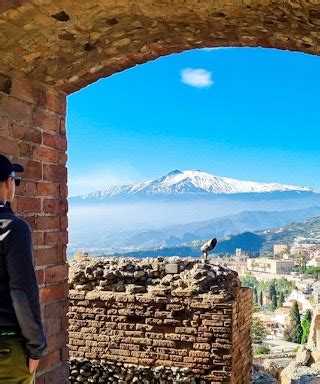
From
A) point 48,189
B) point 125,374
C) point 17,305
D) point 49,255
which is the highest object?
point 48,189

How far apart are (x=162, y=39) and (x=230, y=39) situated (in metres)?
0.37

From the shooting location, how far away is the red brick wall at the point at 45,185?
2787mm

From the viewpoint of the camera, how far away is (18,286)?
183cm

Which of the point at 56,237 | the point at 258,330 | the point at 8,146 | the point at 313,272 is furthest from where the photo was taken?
the point at 313,272

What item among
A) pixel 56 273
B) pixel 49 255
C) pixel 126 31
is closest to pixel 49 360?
pixel 56 273

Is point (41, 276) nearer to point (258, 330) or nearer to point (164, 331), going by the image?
point (164, 331)

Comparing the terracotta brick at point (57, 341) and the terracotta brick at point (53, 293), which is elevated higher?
the terracotta brick at point (53, 293)

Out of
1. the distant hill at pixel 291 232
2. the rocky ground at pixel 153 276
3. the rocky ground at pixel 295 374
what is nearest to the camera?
the rocky ground at pixel 153 276

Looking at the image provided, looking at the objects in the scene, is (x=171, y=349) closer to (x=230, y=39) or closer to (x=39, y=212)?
(x=39, y=212)

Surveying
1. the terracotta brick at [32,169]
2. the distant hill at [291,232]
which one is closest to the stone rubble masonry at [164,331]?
the terracotta brick at [32,169]

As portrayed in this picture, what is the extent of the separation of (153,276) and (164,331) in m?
0.67

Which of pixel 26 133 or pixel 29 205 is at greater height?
pixel 26 133

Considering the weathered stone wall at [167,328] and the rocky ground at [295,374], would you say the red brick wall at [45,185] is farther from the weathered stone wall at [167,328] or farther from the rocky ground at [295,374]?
the rocky ground at [295,374]

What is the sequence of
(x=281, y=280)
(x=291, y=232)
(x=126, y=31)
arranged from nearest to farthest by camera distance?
(x=126, y=31) → (x=281, y=280) → (x=291, y=232)
